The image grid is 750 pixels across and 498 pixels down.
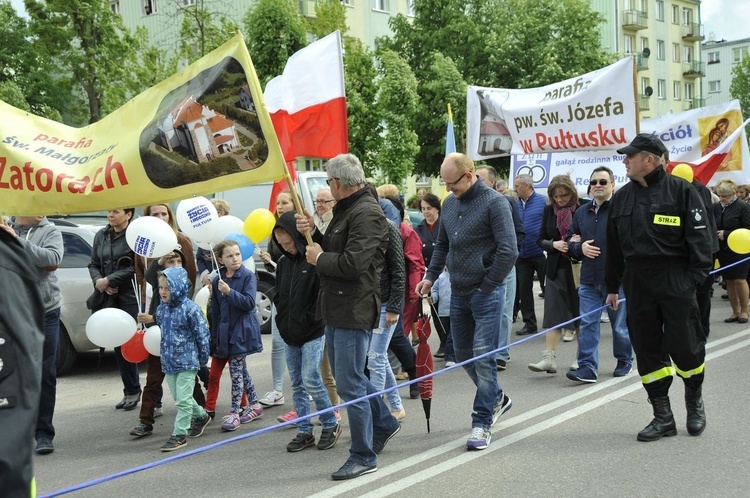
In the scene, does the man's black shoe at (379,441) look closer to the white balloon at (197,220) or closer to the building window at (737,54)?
the white balloon at (197,220)

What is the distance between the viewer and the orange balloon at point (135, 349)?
22.1 feet

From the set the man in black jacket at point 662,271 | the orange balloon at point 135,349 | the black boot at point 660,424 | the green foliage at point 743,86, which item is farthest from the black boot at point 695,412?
the green foliage at point 743,86

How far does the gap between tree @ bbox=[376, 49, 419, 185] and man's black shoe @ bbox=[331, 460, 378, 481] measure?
21.6 meters

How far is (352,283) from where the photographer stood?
16.4 ft

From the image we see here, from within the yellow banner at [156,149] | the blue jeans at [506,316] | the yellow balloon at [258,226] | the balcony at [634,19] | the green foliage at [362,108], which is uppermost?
the balcony at [634,19]

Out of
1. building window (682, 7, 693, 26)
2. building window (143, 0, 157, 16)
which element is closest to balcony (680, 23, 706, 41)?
building window (682, 7, 693, 26)

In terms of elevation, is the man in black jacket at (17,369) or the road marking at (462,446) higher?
the man in black jacket at (17,369)

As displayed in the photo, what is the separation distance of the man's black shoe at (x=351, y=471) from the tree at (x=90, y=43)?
71.7 feet

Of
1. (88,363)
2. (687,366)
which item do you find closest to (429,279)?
(687,366)

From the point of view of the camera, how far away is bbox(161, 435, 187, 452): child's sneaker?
5939 mm

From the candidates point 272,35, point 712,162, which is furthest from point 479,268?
point 272,35

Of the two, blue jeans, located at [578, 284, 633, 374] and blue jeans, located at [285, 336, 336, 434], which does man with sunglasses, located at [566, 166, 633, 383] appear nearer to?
blue jeans, located at [578, 284, 633, 374]

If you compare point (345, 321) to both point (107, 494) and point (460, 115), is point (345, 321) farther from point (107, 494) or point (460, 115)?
point (460, 115)

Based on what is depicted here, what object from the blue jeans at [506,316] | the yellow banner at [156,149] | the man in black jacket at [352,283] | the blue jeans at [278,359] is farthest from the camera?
the blue jeans at [278,359]
